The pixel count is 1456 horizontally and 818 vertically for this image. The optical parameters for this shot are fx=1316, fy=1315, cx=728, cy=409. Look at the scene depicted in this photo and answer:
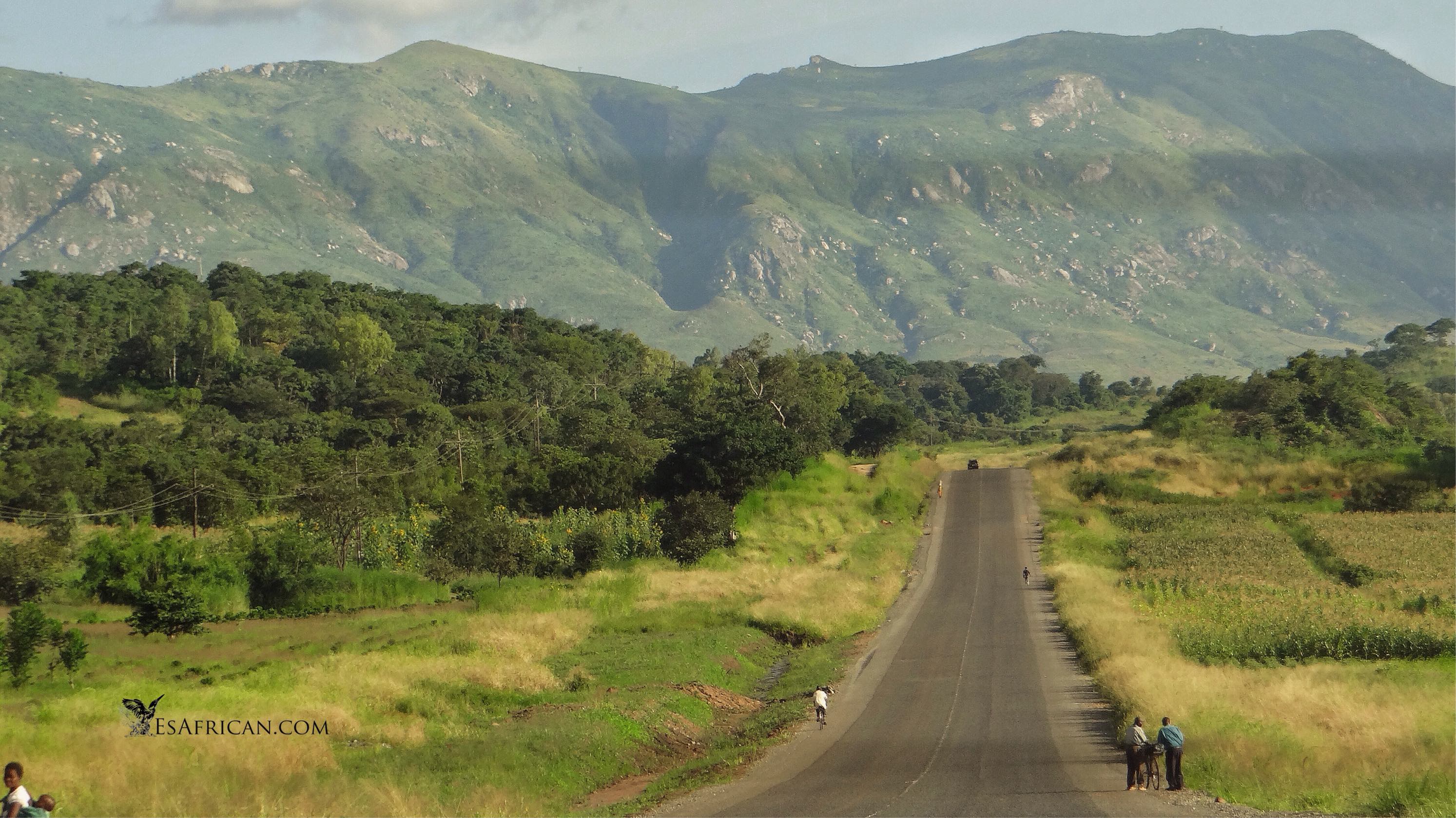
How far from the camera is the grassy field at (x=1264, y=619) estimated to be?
1117 inches

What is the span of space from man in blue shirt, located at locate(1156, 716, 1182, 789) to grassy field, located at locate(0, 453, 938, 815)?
977 cm

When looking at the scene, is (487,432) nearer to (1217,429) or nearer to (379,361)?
(379,361)

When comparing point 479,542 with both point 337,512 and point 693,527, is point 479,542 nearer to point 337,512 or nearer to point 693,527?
point 337,512

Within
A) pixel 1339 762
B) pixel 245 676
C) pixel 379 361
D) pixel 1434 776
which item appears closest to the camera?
pixel 1434 776

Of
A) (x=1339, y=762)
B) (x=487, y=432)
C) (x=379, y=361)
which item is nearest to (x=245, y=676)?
(x=1339, y=762)

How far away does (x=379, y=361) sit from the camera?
14212cm

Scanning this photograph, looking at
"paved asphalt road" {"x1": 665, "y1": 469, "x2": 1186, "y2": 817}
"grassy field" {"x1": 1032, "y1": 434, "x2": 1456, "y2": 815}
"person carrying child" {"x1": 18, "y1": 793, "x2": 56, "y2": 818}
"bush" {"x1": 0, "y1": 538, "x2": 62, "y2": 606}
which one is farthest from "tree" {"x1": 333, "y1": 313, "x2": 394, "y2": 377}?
"person carrying child" {"x1": 18, "y1": 793, "x2": 56, "y2": 818}

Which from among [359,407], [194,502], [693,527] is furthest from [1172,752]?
[359,407]

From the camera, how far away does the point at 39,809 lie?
1898 cm

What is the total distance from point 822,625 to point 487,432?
68237mm

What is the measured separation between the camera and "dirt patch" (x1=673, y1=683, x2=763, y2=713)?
132 feet

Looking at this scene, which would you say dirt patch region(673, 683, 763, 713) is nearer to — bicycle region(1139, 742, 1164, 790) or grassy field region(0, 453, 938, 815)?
grassy field region(0, 453, 938, 815)

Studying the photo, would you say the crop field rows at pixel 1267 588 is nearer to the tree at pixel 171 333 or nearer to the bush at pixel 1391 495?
the bush at pixel 1391 495

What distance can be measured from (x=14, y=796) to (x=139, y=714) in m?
11.6
